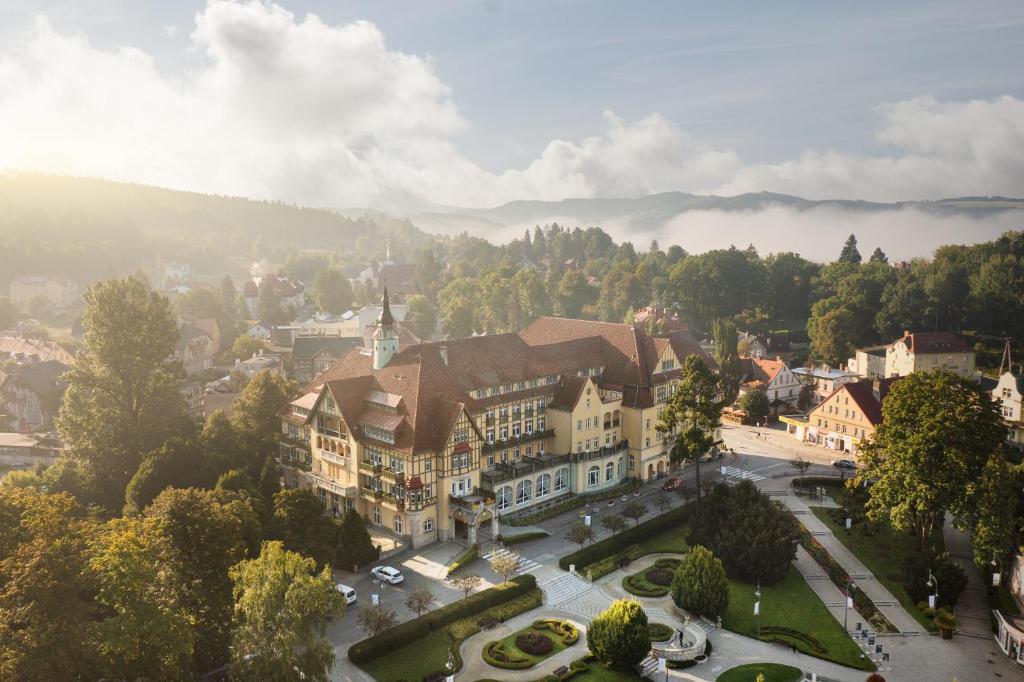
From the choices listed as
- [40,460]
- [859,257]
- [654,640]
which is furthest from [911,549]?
[859,257]

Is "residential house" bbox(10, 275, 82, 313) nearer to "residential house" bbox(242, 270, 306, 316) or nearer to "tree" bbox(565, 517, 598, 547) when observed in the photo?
"residential house" bbox(242, 270, 306, 316)

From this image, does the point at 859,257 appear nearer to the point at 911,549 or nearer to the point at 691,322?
the point at 691,322

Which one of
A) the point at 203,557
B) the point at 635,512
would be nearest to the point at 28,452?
the point at 203,557

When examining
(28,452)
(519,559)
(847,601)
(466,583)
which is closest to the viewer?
(847,601)

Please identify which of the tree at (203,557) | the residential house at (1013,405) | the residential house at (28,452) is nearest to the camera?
the tree at (203,557)

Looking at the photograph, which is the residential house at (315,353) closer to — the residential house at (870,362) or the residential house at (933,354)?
the residential house at (870,362)

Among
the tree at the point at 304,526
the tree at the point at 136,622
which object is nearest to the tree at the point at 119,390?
the tree at the point at 304,526

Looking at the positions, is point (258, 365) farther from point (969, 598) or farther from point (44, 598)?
point (969, 598)
